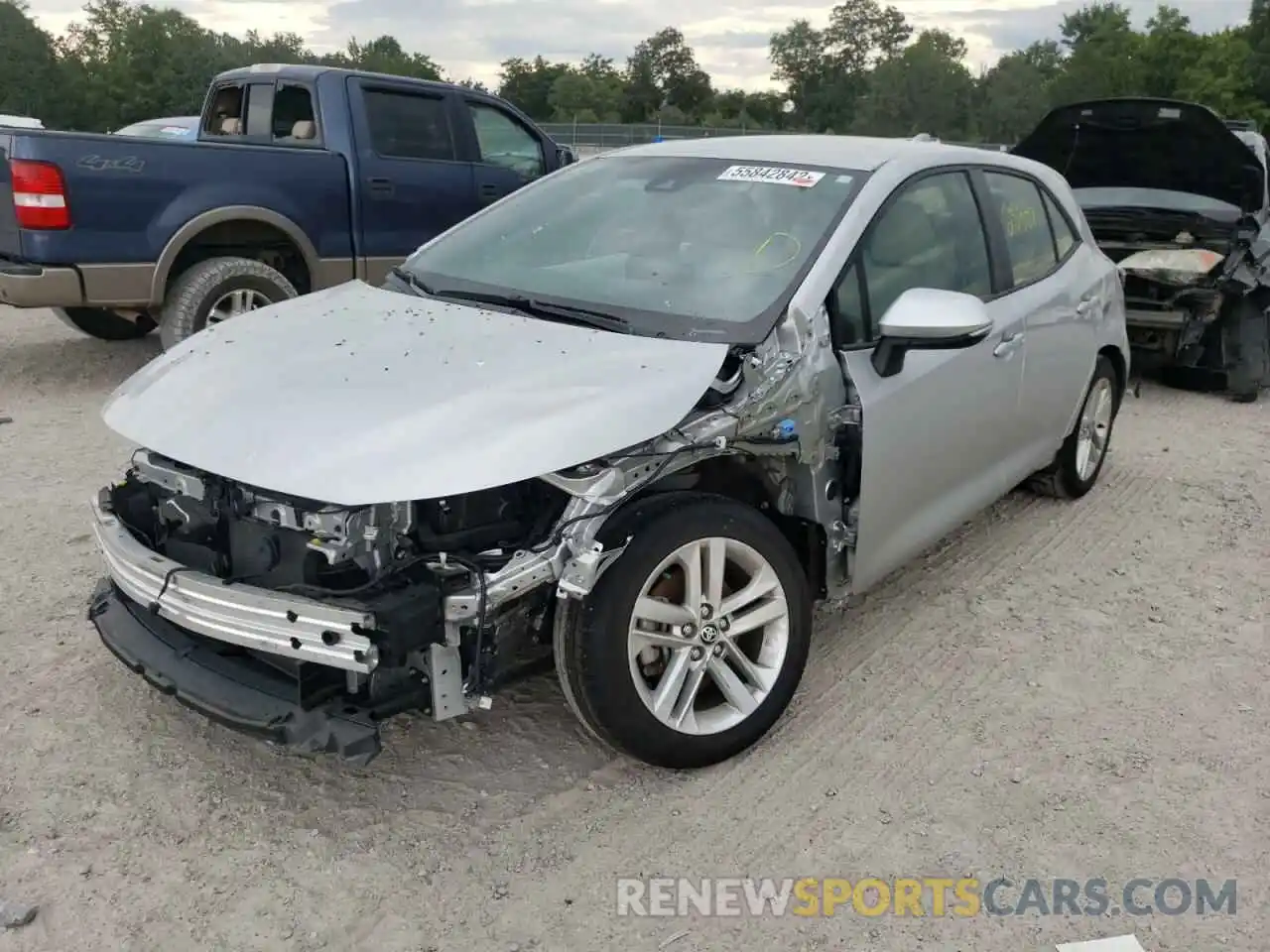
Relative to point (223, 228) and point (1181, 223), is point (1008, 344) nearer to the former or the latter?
point (1181, 223)

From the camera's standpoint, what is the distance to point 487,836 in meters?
2.94

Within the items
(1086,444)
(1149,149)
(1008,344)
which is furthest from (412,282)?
(1149,149)

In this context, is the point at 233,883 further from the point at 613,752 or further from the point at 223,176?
the point at 223,176

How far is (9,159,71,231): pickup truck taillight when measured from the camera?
20.9 feet

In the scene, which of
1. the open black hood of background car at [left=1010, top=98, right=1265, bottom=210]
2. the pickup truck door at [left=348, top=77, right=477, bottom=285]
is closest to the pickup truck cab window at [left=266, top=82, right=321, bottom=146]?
the pickup truck door at [left=348, top=77, right=477, bottom=285]

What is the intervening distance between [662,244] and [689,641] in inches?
57.2

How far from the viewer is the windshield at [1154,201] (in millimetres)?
8070

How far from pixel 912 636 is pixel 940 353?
1055mm

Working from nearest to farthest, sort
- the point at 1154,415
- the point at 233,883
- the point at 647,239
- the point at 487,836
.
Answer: the point at 233,883 → the point at 487,836 → the point at 647,239 → the point at 1154,415

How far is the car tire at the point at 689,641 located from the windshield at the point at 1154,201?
20.2ft

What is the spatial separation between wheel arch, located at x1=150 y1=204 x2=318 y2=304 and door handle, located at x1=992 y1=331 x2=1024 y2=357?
198 inches

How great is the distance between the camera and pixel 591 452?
2799 mm

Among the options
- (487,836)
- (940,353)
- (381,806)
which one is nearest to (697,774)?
(487,836)

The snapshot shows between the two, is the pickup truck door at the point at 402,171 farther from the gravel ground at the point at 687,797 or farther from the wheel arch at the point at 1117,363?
the wheel arch at the point at 1117,363
